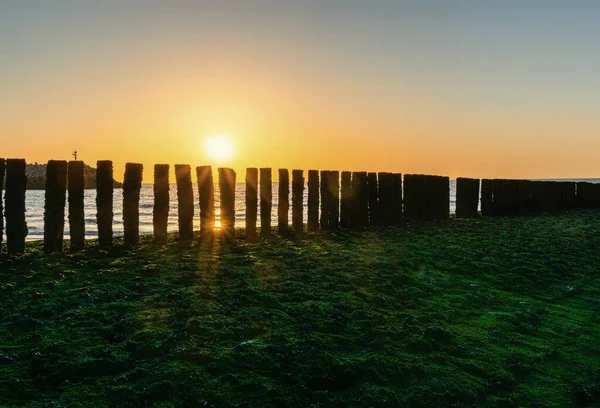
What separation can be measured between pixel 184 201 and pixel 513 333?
6.13 metres

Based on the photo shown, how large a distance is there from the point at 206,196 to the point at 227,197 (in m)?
0.51

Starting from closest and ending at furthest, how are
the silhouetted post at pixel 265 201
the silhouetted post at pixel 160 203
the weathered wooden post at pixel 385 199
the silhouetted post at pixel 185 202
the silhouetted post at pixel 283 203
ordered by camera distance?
the silhouetted post at pixel 160 203, the silhouetted post at pixel 185 202, the silhouetted post at pixel 265 201, the silhouetted post at pixel 283 203, the weathered wooden post at pixel 385 199

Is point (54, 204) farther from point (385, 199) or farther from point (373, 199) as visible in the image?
point (385, 199)

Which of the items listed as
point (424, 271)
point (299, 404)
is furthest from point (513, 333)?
point (299, 404)

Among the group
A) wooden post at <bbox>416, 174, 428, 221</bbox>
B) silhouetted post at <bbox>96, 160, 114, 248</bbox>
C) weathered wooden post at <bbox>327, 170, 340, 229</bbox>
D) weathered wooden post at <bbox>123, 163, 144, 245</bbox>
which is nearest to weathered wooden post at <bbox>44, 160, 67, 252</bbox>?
silhouetted post at <bbox>96, 160, 114, 248</bbox>

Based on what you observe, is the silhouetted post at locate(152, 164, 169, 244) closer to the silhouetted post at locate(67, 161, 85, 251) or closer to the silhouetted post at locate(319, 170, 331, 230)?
the silhouetted post at locate(67, 161, 85, 251)

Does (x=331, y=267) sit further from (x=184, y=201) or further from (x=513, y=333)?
(x=184, y=201)

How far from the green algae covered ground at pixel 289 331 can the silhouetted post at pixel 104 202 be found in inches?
29.7

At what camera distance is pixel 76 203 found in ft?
26.1

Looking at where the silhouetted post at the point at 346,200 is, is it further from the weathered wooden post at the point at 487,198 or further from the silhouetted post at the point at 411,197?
the weathered wooden post at the point at 487,198

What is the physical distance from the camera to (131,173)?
8.54 m

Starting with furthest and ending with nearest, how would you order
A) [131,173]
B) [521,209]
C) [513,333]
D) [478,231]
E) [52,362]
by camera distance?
[521,209] → [478,231] → [131,173] → [513,333] → [52,362]

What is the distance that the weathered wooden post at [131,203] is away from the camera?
8.34 metres

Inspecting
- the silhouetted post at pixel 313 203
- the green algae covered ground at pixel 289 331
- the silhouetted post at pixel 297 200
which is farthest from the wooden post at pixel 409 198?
Answer: the green algae covered ground at pixel 289 331
